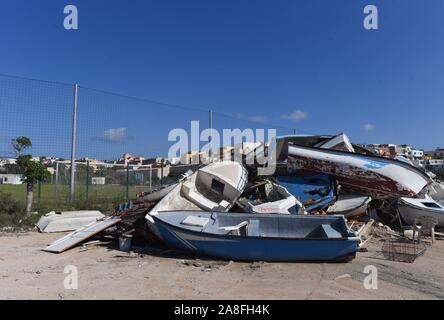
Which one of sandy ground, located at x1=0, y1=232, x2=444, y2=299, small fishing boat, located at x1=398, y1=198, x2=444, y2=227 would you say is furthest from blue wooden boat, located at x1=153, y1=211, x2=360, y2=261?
small fishing boat, located at x1=398, y1=198, x2=444, y2=227

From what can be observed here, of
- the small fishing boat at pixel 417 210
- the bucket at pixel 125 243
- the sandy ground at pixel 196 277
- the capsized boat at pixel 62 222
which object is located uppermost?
the small fishing boat at pixel 417 210

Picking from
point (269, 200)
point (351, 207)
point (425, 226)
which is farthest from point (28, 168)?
point (425, 226)

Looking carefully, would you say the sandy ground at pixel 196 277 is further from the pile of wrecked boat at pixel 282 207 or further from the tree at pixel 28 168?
the tree at pixel 28 168

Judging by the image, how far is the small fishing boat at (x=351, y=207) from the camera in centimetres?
1069

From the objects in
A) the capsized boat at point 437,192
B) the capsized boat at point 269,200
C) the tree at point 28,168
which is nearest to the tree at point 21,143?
the tree at point 28,168

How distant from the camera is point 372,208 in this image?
462 inches

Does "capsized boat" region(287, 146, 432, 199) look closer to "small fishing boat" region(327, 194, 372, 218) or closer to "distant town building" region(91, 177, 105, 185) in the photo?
"small fishing boat" region(327, 194, 372, 218)

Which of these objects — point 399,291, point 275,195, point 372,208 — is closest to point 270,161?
point 275,195

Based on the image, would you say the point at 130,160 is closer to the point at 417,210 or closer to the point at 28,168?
the point at 28,168

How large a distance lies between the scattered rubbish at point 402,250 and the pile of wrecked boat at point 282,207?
64 centimetres

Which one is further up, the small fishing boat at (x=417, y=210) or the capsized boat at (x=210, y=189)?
the capsized boat at (x=210, y=189)

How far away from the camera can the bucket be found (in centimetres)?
859

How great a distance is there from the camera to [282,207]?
30.3 ft

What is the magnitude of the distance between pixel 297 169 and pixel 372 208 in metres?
2.40
